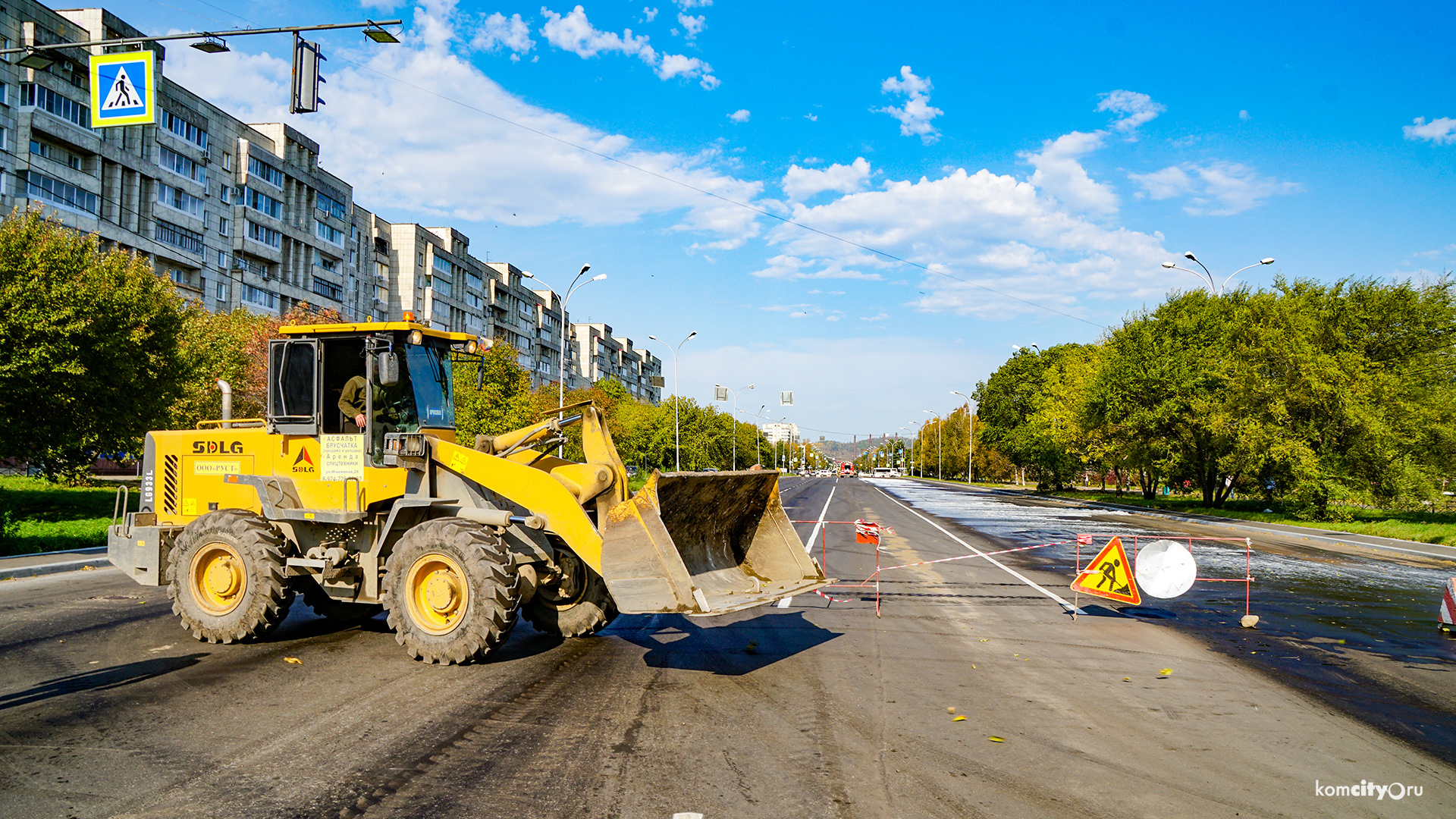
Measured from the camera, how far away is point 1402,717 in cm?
669

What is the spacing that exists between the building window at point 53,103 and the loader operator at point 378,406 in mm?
42423

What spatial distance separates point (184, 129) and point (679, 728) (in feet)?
193

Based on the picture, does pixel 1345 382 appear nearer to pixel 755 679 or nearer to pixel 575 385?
pixel 755 679

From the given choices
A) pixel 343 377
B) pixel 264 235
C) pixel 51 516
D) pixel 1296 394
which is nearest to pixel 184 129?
pixel 264 235

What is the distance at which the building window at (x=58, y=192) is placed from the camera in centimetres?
3959

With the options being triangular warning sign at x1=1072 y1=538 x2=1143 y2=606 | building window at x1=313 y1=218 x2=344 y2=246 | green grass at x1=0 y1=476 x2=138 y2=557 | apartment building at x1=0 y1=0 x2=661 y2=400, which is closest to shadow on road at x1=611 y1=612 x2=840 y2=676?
triangular warning sign at x1=1072 y1=538 x2=1143 y2=606

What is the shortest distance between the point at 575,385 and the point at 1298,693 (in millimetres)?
127358

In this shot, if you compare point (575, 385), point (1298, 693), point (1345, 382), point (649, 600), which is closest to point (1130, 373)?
point (1345, 382)

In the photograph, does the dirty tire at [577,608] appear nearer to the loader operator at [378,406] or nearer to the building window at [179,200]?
the loader operator at [378,406]

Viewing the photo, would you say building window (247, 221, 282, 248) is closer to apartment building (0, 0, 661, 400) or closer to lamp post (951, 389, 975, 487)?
apartment building (0, 0, 661, 400)

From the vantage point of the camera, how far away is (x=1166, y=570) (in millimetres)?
11359

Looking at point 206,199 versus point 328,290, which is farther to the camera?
point 328,290

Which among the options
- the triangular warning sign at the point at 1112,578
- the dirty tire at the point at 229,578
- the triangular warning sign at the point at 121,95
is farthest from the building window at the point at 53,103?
the triangular warning sign at the point at 1112,578

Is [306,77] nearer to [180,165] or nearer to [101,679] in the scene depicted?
[101,679]
